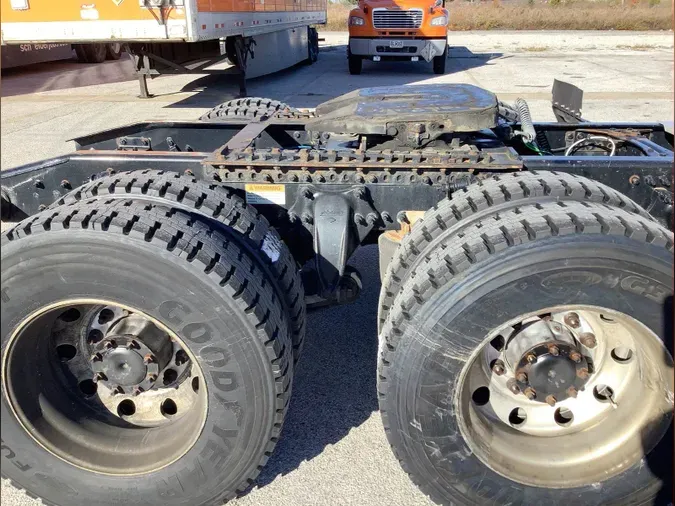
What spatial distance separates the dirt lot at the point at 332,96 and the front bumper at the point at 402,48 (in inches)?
23.5

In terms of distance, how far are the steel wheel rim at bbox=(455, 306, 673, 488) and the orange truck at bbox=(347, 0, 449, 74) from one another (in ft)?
45.1

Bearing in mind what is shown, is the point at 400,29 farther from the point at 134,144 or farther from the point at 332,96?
the point at 134,144

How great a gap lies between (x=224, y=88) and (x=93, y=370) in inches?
472

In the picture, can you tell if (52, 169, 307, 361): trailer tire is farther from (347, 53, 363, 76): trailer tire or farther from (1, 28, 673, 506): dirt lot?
(347, 53, 363, 76): trailer tire

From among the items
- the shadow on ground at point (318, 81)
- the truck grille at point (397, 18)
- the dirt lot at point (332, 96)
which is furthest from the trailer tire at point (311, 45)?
the truck grille at point (397, 18)

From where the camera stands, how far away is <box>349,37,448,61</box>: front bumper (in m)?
14.9

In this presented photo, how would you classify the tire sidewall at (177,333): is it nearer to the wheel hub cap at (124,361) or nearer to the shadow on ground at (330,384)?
the wheel hub cap at (124,361)

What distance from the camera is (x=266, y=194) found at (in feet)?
8.63

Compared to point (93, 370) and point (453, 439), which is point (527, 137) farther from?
point (93, 370)

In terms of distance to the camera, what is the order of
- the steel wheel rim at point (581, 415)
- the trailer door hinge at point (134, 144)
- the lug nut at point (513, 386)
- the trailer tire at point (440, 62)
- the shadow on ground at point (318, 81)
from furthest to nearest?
the trailer tire at point (440, 62) < the shadow on ground at point (318, 81) < the trailer door hinge at point (134, 144) < the lug nut at point (513, 386) < the steel wheel rim at point (581, 415)

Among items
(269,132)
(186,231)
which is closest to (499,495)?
(186,231)

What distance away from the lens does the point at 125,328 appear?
2.37m

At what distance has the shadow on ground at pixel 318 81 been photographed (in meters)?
12.2

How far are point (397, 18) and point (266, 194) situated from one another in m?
13.4
